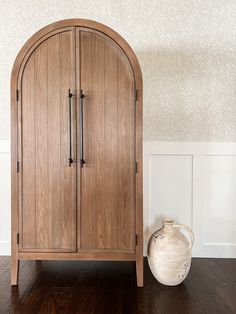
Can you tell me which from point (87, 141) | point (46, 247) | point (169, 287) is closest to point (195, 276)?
point (169, 287)

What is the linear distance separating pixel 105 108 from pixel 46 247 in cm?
99

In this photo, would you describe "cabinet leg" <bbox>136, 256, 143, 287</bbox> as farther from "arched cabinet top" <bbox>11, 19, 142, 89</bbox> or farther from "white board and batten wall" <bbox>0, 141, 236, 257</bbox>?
"arched cabinet top" <bbox>11, 19, 142, 89</bbox>

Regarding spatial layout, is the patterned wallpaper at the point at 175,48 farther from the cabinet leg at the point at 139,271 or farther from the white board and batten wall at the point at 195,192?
the cabinet leg at the point at 139,271

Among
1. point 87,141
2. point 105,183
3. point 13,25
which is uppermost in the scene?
point 13,25

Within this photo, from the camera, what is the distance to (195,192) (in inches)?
91.8

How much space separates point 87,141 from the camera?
6.01 ft

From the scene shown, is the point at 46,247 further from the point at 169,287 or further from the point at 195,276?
the point at 195,276

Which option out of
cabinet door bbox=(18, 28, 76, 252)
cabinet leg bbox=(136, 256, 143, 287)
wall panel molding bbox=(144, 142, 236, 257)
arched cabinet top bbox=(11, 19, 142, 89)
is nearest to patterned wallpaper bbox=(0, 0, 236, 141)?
wall panel molding bbox=(144, 142, 236, 257)

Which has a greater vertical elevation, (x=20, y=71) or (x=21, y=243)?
(x=20, y=71)

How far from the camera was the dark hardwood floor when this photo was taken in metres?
1.57

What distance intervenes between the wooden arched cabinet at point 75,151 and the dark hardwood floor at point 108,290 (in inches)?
5.8

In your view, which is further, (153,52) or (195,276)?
(153,52)

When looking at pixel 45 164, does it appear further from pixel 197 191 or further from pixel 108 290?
pixel 197 191

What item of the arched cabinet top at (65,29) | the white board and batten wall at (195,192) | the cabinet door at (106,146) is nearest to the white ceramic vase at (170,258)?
the cabinet door at (106,146)
